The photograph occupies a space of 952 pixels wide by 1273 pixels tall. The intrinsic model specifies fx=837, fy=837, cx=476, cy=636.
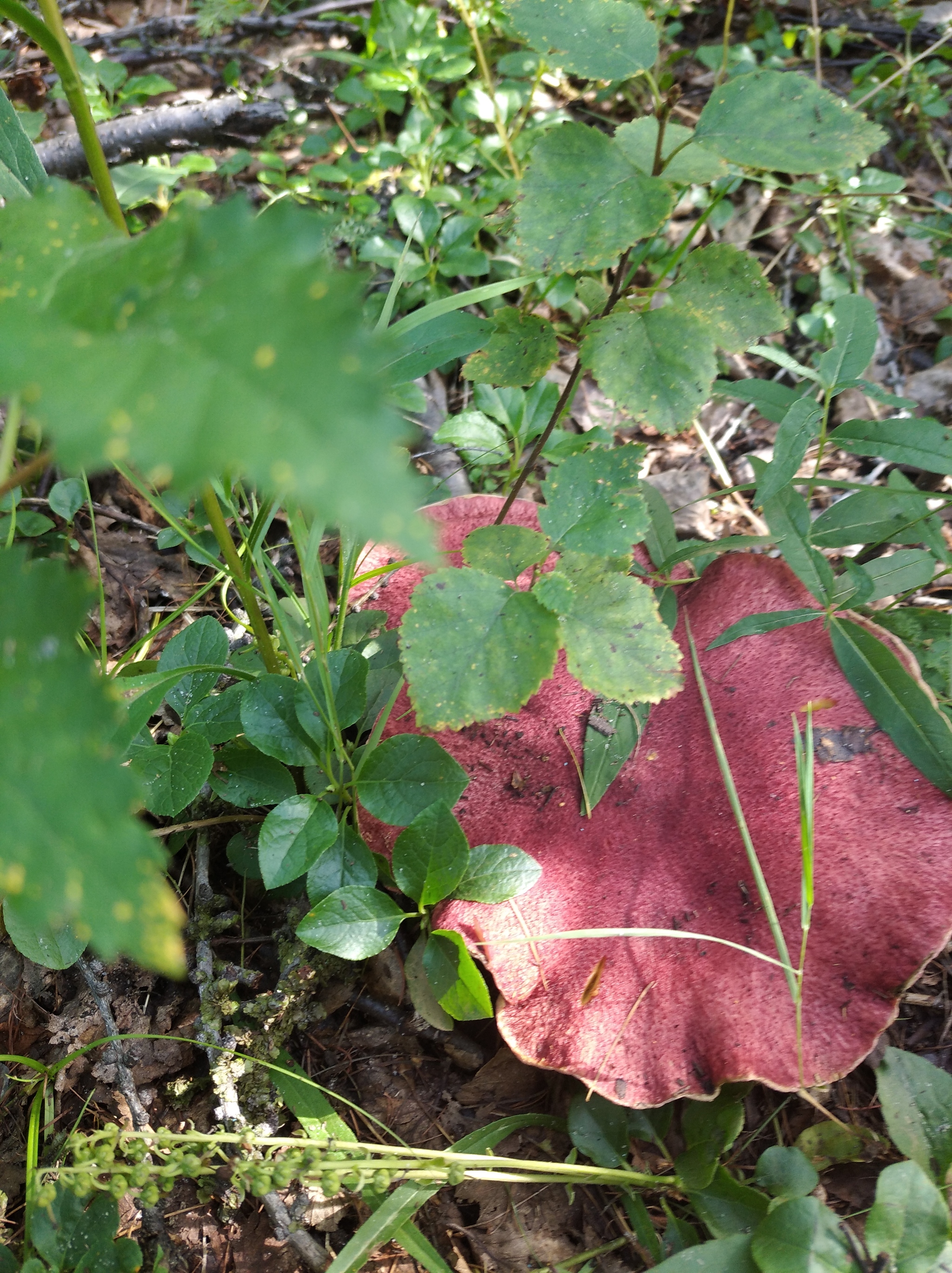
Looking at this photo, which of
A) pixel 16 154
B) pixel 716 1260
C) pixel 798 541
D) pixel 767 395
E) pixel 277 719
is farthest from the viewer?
pixel 767 395

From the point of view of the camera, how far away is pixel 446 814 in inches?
53.8

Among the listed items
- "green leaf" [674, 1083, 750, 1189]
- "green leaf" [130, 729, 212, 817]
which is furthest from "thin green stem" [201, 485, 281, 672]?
"green leaf" [674, 1083, 750, 1189]

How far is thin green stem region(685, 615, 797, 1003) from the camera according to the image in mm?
1248

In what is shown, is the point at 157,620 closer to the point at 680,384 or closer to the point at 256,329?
the point at 680,384

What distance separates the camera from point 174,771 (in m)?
1.38

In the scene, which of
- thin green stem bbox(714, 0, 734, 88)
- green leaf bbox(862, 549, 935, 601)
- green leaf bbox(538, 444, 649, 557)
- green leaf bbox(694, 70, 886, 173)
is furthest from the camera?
thin green stem bbox(714, 0, 734, 88)

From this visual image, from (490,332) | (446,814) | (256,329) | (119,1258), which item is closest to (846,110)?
(490,332)

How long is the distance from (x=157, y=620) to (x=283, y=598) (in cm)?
37

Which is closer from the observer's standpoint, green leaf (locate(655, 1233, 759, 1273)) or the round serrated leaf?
green leaf (locate(655, 1233, 759, 1273))

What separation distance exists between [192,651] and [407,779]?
1.55 ft

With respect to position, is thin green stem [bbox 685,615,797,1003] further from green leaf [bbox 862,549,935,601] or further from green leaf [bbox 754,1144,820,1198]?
green leaf [bbox 862,549,935,601]

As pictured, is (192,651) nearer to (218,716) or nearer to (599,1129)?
(218,716)

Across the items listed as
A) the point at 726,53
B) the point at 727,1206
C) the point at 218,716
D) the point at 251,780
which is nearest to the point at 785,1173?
the point at 727,1206

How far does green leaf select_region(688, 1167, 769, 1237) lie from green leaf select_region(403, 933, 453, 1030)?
475 mm
